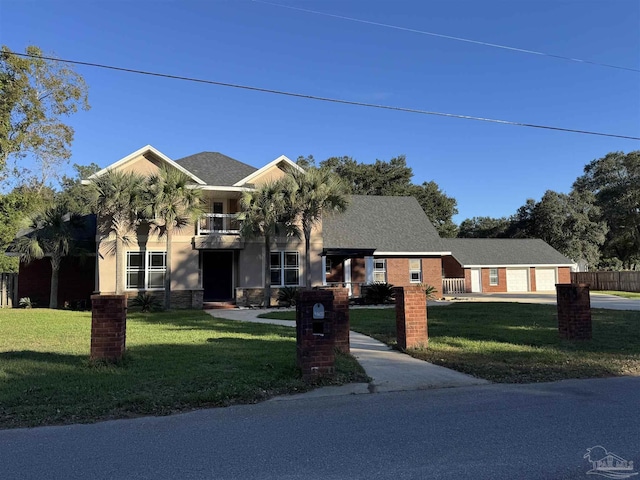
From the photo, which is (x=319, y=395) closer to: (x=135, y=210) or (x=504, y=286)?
(x=135, y=210)

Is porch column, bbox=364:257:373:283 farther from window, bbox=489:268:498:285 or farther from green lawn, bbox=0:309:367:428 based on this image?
green lawn, bbox=0:309:367:428

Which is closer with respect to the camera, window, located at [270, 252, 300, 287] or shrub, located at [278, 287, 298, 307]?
shrub, located at [278, 287, 298, 307]

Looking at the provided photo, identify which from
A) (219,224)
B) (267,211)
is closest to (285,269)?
(219,224)

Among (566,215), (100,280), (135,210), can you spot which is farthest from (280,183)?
(566,215)

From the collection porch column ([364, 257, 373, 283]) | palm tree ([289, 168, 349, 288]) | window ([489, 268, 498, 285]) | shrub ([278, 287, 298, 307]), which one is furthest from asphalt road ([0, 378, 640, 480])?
window ([489, 268, 498, 285])

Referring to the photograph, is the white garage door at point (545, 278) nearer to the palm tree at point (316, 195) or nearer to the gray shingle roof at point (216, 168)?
the palm tree at point (316, 195)

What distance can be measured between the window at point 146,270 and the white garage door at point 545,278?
29273 mm

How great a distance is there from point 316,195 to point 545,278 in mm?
25726

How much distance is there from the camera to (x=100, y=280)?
2162 centimetres

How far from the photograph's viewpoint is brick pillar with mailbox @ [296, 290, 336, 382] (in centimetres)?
741

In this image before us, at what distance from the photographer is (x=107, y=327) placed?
25.9ft

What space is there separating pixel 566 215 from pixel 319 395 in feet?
152

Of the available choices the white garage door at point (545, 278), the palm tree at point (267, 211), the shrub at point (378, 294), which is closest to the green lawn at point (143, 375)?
the palm tree at point (267, 211)

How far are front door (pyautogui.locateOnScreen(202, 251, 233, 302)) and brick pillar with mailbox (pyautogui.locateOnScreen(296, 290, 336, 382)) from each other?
1725 cm
